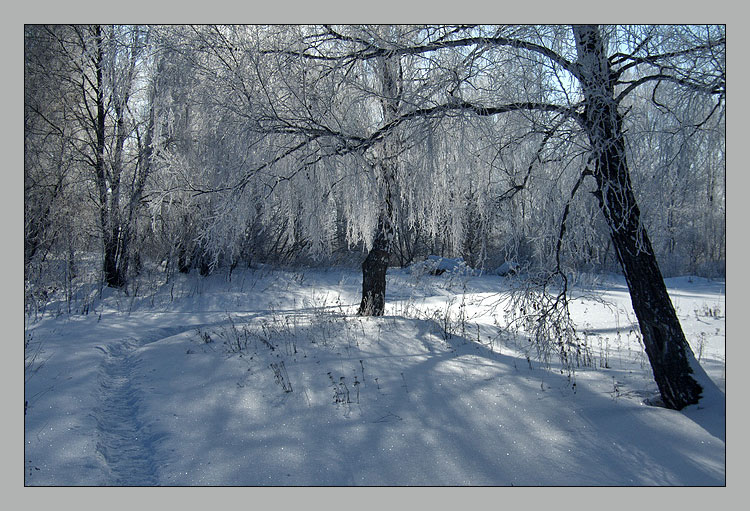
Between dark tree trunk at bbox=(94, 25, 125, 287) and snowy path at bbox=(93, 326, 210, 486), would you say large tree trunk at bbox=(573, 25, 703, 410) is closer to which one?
snowy path at bbox=(93, 326, 210, 486)

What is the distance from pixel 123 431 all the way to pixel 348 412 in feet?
5.46

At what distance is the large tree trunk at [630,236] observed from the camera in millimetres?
3973

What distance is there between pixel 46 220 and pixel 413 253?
1197 centimetres

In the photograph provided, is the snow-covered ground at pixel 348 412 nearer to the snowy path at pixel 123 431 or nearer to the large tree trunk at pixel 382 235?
the snowy path at pixel 123 431

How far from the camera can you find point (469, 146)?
18.6ft

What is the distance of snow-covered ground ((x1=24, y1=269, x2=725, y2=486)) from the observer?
306 cm

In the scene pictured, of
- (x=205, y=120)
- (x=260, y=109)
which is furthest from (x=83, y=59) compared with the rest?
(x=260, y=109)

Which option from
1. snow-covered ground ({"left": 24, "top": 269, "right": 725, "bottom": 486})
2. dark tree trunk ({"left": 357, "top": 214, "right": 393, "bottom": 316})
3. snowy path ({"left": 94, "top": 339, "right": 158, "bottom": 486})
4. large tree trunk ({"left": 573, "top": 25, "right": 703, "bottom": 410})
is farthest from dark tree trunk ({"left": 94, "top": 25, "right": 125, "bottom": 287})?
large tree trunk ({"left": 573, "top": 25, "right": 703, "bottom": 410})

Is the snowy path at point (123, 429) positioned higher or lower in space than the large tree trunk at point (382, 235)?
lower

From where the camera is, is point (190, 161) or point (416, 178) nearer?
point (416, 178)

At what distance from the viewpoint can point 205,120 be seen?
6695mm

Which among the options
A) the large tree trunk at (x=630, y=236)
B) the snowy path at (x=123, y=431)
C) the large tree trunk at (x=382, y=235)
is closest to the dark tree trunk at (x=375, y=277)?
the large tree trunk at (x=382, y=235)

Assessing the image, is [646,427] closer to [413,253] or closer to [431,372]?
[431,372]

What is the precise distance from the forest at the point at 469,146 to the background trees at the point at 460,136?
0.08 ft
